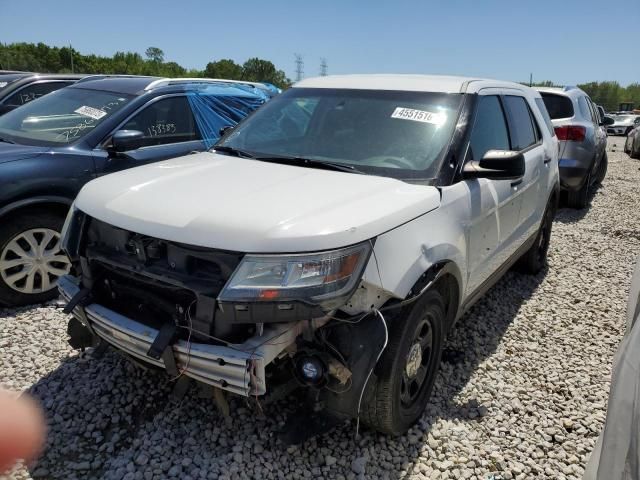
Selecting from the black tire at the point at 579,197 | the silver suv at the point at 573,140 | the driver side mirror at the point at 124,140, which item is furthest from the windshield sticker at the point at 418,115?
the black tire at the point at 579,197

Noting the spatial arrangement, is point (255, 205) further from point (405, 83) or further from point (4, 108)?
point (4, 108)

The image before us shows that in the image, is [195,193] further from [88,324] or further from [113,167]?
[113,167]

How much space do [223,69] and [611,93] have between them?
6460 cm

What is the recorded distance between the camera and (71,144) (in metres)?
4.21

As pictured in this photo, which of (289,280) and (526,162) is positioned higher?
(526,162)

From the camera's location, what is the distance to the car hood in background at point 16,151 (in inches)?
150

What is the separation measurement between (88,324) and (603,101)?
309 ft

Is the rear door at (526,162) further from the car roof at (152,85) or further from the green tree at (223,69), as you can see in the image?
the green tree at (223,69)

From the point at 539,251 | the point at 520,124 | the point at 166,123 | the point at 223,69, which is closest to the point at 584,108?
the point at 539,251

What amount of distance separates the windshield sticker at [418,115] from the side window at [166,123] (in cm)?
263

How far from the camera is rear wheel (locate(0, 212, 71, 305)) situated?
376cm

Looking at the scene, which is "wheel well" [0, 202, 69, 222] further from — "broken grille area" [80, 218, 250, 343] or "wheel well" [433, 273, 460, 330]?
"wheel well" [433, 273, 460, 330]

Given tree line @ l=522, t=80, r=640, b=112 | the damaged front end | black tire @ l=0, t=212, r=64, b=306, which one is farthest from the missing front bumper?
tree line @ l=522, t=80, r=640, b=112

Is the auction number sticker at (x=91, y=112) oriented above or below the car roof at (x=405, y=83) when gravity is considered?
below
